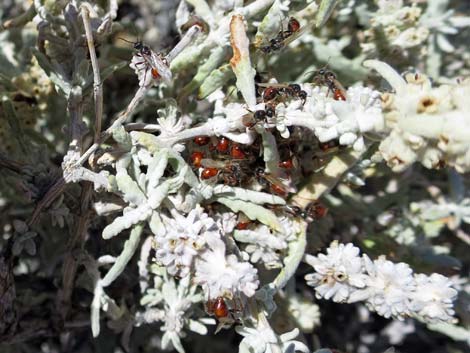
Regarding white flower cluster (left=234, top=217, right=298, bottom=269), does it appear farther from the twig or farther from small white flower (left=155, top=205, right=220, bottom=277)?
the twig

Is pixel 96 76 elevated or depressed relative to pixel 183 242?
elevated

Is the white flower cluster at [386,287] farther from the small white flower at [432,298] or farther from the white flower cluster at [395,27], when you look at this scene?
the white flower cluster at [395,27]

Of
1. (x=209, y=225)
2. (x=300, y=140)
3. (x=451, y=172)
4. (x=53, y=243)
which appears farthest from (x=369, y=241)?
(x=53, y=243)

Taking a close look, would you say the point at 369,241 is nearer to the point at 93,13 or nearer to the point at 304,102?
the point at 304,102

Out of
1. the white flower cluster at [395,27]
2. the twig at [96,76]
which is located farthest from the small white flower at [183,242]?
the white flower cluster at [395,27]

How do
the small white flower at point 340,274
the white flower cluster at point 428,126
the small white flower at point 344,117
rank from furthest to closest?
the small white flower at point 340,274 < the small white flower at point 344,117 < the white flower cluster at point 428,126

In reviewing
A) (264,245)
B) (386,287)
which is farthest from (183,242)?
(386,287)

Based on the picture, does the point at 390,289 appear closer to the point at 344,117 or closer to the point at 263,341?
the point at 263,341
